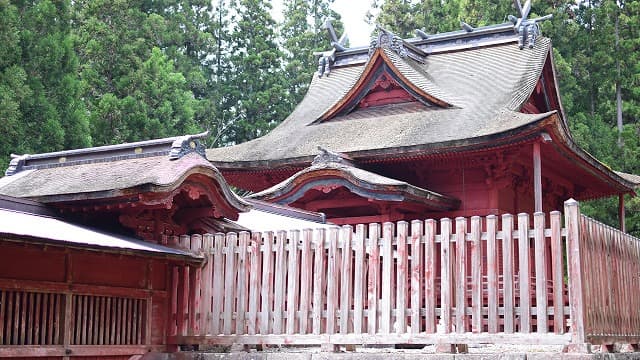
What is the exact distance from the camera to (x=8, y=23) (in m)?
22.2

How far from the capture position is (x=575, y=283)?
30.1ft

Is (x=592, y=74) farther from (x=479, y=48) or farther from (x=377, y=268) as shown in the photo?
(x=377, y=268)

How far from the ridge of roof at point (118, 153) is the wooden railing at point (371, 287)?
3.99ft

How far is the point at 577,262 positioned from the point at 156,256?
4.88 m

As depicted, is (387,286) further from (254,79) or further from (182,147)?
(254,79)

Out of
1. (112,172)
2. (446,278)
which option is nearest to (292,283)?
(446,278)

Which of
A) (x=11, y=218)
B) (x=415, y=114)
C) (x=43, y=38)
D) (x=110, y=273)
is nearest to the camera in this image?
(x=11, y=218)

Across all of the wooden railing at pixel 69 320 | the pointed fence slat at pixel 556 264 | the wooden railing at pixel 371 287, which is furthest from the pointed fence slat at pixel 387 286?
the wooden railing at pixel 69 320

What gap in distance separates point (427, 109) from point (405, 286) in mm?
9741

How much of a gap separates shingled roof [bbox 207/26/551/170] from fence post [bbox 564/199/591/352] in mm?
6297

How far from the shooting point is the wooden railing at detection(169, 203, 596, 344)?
372 inches

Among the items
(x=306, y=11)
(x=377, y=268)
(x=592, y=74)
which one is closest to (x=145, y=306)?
(x=377, y=268)

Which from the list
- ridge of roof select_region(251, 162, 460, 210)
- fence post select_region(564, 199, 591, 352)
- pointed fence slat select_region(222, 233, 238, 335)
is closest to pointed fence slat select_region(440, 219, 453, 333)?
fence post select_region(564, 199, 591, 352)

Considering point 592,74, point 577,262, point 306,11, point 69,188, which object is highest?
point 306,11
